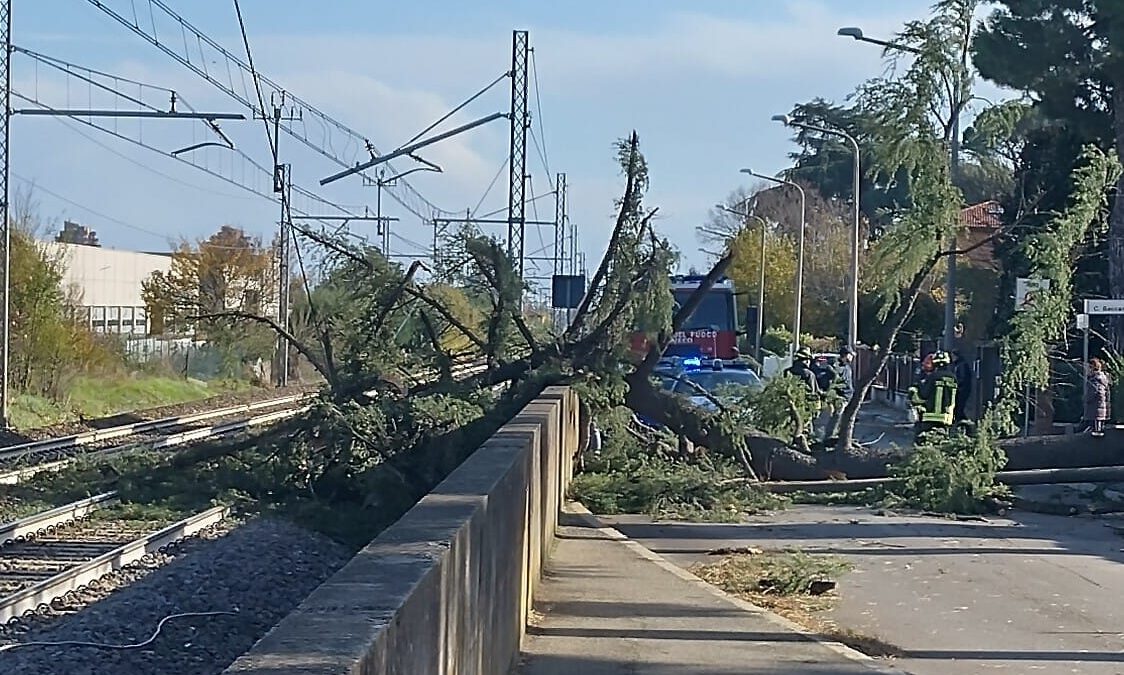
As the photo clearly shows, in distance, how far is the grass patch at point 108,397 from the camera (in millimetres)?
37594

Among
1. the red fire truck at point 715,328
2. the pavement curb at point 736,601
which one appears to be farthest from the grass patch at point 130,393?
the pavement curb at point 736,601

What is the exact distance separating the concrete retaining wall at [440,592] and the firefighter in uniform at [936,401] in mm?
12934

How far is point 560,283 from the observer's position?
120 ft

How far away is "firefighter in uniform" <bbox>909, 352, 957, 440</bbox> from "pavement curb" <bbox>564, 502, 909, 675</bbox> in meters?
7.85

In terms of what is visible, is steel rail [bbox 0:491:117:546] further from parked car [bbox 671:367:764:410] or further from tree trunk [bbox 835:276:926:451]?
tree trunk [bbox 835:276:926:451]

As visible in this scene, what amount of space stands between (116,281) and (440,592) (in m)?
74.5

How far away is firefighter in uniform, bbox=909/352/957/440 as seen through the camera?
23.2m

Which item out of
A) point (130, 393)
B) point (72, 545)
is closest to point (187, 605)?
point (72, 545)

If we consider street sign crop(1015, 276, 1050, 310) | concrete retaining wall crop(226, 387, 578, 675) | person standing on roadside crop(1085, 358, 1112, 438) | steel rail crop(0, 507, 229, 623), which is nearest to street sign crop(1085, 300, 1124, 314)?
person standing on roadside crop(1085, 358, 1112, 438)

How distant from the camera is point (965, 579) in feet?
45.0

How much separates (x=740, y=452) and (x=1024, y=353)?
13.9 feet

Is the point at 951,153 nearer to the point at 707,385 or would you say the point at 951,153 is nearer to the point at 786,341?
the point at 707,385

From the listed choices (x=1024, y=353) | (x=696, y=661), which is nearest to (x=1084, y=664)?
(x=696, y=661)

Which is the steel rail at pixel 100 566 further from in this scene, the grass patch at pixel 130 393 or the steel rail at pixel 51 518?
the grass patch at pixel 130 393
